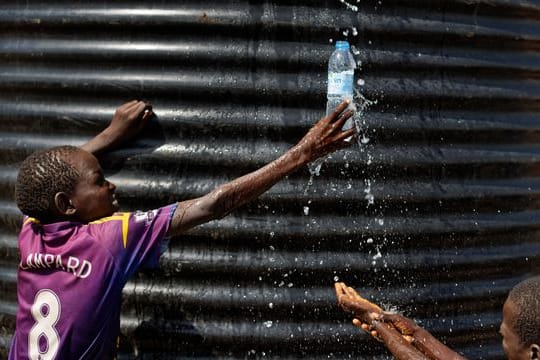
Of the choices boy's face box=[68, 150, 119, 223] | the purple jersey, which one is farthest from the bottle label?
boy's face box=[68, 150, 119, 223]

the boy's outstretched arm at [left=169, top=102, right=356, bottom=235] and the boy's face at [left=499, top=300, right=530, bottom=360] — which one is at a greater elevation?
the boy's outstretched arm at [left=169, top=102, right=356, bottom=235]

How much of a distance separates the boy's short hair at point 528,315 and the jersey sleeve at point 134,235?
4.26ft

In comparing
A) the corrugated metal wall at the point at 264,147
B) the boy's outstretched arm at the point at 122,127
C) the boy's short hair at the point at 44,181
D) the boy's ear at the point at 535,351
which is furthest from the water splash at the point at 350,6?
the boy's ear at the point at 535,351

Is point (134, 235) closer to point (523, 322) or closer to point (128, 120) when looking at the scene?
point (128, 120)

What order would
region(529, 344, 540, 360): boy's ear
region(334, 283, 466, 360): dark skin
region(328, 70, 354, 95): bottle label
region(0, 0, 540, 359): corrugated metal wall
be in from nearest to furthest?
region(529, 344, 540, 360): boy's ear < region(334, 283, 466, 360): dark skin < region(328, 70, 354, 95): bottle label < region(0, 0, 540, 359): corrugated metal wall

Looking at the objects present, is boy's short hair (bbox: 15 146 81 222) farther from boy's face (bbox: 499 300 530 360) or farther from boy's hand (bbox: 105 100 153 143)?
boy's face (bbox: 499 300 530 360)

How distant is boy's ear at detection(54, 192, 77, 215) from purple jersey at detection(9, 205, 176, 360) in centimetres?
5

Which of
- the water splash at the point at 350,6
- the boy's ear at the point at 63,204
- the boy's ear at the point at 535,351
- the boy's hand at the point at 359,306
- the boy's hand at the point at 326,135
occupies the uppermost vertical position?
the water splash at the point at 350,6

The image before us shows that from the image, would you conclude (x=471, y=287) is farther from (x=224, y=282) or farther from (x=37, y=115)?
(x=37, y=115)

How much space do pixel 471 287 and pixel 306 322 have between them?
87cm

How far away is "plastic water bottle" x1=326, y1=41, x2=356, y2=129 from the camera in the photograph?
346 centimetres

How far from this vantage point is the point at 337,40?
3.60 m

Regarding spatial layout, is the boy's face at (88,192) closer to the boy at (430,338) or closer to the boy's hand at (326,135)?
the boy's hand at (326,135)

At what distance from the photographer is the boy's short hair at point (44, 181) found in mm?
3068
